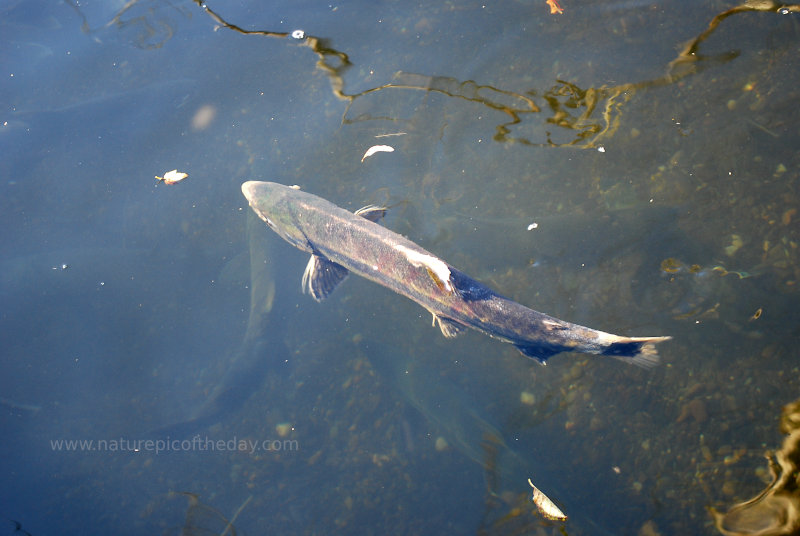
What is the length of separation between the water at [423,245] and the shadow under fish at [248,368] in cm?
4

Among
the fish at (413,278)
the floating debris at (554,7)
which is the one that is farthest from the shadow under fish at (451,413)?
the floating debris at (554,7)

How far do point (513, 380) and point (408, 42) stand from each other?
4.41 meters

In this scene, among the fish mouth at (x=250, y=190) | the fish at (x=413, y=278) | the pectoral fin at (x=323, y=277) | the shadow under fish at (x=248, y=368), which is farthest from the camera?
the shadow under fish at (x=248, y=368)

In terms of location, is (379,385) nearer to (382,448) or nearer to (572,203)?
(382,448)

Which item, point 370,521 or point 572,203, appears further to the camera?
point 572,203

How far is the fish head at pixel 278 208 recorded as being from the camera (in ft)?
14.4

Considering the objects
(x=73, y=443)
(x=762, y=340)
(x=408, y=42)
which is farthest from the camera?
(x=408, y=42)

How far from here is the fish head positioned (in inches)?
173

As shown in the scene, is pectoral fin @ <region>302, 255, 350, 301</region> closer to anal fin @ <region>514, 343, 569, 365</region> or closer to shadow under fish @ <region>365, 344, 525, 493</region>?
shadow under fish @ <region>365, 344, 525, 493</region>

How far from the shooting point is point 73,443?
485cm

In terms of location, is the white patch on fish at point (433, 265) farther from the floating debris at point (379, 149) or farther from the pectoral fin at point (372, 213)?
the floating debris at point (379, 149)

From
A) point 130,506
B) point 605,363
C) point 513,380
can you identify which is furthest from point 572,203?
point 130,506

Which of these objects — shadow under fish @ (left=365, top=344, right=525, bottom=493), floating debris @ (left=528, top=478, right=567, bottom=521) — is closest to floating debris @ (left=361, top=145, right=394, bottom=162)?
shadow under fish @ (left=365, top=344, right=525, bottom=493)

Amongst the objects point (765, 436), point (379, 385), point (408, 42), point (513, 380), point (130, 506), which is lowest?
point (130, 506)
